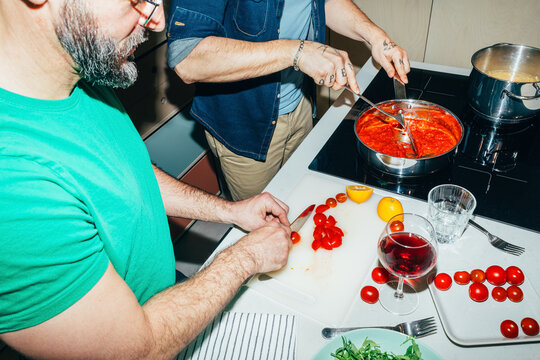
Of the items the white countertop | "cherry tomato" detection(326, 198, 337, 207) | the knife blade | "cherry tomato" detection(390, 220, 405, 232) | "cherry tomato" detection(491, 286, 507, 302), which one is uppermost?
"cherry tomato" detection(390, 220, 405, 232)

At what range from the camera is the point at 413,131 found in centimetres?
155

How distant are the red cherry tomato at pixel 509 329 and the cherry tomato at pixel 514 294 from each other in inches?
3.1

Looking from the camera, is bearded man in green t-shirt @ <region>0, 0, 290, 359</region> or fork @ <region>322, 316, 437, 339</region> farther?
fork @ <region>322, 316, 437, 339</region>

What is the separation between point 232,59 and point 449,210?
0.91 metres

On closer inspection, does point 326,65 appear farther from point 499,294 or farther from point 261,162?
point 499,294

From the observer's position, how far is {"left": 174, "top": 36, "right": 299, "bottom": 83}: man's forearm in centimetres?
134

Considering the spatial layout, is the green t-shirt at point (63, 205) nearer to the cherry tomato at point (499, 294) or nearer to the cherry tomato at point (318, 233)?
the cherry tomato at point (318, 233)

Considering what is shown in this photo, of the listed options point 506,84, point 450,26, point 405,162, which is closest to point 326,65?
point 405,162

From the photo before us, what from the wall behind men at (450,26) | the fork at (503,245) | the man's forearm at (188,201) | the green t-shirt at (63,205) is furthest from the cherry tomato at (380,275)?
the wall behind men at (450,26)

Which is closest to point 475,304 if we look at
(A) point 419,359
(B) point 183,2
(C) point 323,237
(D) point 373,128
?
(A) point 419,359

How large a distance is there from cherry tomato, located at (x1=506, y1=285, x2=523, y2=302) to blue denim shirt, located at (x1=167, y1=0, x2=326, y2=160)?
115cm

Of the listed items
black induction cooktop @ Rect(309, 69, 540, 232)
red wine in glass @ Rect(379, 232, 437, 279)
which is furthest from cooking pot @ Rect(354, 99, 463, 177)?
red wine in glass @ Rect(379, 232, 437, 279)

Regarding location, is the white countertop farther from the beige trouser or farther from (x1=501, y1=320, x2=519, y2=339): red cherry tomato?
the beige trouser

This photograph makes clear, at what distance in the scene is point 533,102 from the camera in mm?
1401
